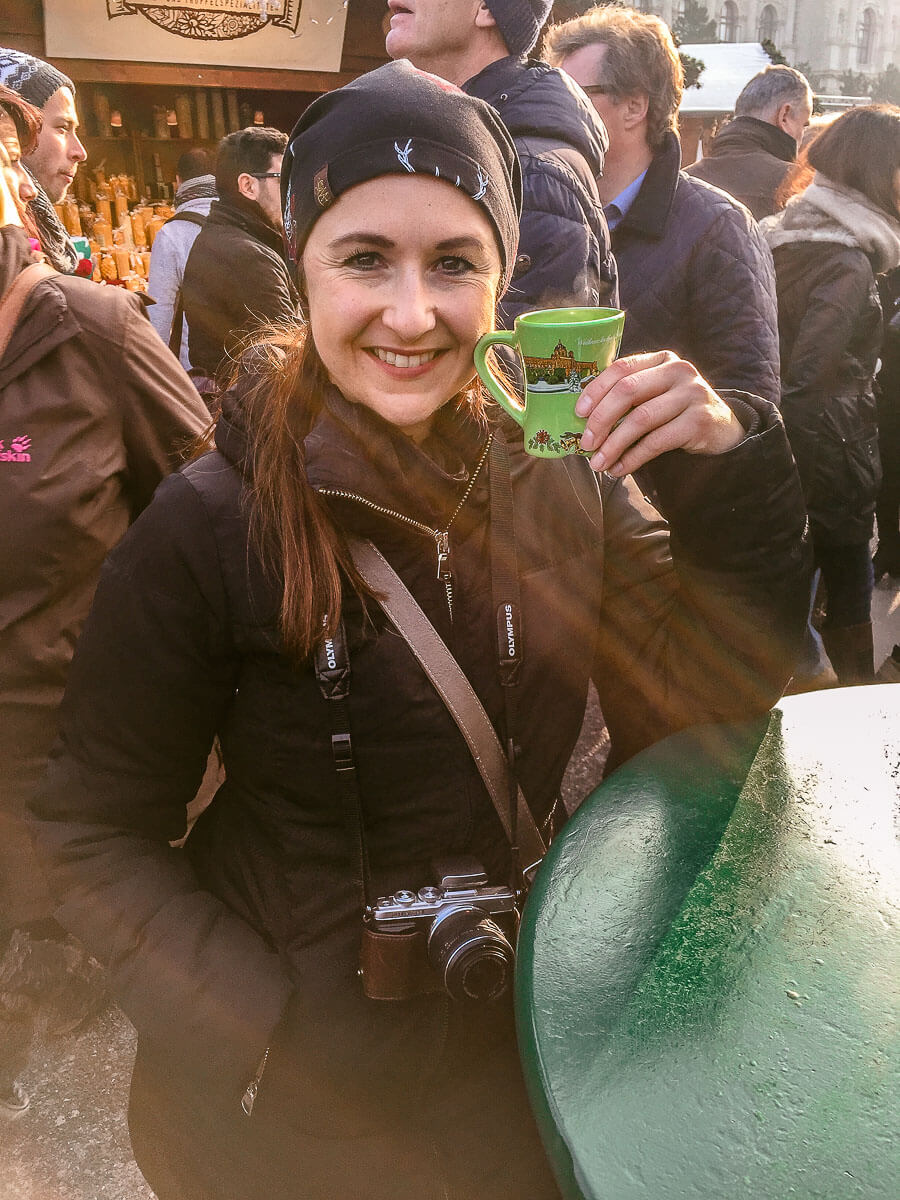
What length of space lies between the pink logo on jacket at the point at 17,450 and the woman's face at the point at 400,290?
84 centimetres

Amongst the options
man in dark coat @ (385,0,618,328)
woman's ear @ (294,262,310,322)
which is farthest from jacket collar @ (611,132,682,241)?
woman's ear @ (294,262,310,322)

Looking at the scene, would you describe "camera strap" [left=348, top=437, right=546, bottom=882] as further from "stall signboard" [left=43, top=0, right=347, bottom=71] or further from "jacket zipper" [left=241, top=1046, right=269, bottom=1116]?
"stall signboard" [left=43, top=0, right=347, bottom=71]

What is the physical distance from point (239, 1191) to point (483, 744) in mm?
707

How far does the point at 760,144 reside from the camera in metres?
4.32

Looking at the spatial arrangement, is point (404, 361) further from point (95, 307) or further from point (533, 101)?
point (533, 101)

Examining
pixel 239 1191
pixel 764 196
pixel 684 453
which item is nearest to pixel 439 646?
pixel 684 453

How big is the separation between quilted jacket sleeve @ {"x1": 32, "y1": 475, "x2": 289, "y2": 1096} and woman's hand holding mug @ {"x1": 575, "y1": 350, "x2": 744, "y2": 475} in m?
0.52

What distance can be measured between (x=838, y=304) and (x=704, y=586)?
90.0 inches

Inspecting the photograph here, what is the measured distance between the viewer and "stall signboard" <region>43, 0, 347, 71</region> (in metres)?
6.00

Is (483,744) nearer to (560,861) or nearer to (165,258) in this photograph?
(560,861)

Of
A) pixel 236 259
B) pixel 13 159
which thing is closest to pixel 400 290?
pixel 13 159

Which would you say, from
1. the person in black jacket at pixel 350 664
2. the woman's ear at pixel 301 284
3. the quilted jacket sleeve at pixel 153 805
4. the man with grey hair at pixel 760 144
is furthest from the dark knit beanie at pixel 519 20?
the man with grey hair at pixel 760 144

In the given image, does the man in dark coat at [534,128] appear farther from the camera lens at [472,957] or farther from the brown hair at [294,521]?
the camera lens at [472,957]

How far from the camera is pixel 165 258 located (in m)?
4.62
